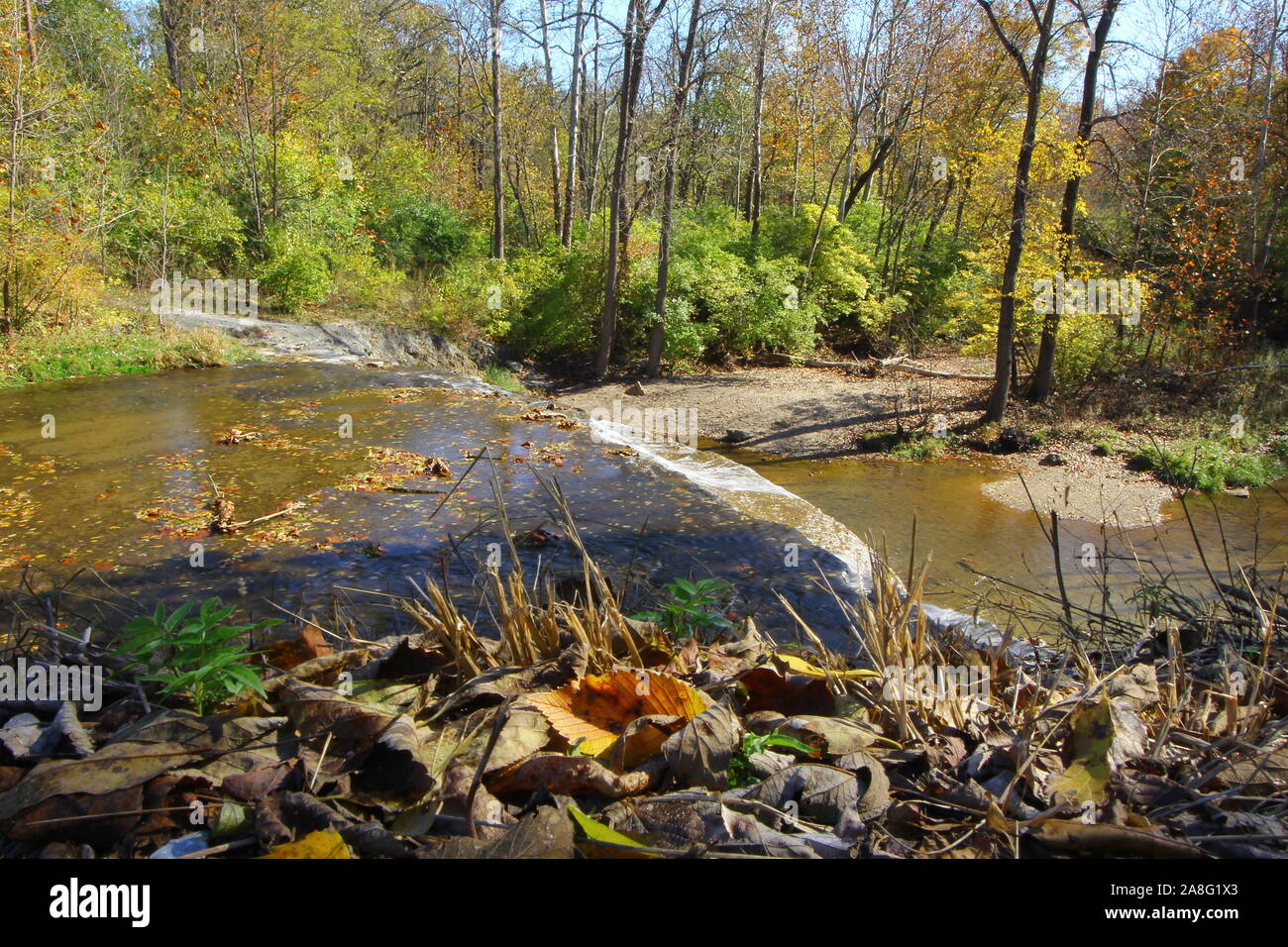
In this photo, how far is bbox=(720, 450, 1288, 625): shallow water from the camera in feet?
29.8

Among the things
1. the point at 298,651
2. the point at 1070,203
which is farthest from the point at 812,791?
the point at 1070,203

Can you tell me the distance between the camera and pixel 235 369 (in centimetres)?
1697

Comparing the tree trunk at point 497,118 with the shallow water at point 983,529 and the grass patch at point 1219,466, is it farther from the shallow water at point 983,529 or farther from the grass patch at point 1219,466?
the grass patch at point 1219,466

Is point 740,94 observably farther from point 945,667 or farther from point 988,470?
point 945,667

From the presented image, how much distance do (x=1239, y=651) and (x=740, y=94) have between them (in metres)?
34.3

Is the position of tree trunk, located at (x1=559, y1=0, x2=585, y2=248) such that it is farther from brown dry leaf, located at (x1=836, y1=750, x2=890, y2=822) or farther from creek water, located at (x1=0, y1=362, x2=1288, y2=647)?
brown dry leaf, located at (x1=836, y1=750, x2=890, y2=822)
